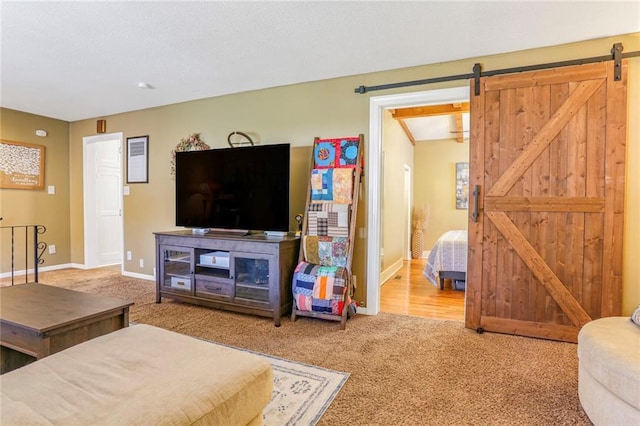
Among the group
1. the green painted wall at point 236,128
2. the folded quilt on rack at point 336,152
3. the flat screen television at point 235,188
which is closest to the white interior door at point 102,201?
the green painted wall at point 236,128

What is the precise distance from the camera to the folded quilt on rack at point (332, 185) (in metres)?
3.36

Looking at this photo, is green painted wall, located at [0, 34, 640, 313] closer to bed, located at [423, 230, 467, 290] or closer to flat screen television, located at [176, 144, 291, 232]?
flat screen television, located at [176, 144, 291, 232]

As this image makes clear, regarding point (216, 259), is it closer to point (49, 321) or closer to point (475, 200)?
point (49, 321)

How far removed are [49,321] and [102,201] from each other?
4.68 meters

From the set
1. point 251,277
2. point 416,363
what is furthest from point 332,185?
point 416,363

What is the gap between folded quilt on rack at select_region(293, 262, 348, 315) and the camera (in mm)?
3121

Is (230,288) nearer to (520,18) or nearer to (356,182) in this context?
(356,182)

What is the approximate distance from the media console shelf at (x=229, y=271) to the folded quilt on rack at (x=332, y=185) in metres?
0.53

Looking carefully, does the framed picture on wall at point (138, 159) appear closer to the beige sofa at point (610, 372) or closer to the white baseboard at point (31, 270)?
the white baseboard at point (31, 270)

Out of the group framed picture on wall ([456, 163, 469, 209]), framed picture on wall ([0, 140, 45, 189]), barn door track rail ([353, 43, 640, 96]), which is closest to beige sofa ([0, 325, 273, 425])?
barn door track rail ([353, 43, 640, 96])

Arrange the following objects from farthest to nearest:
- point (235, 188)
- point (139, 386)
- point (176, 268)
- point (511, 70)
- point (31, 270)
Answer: point (31, 270) < point (176, 268) < point (235, 188) < point (511, 70) < point (139, 386)

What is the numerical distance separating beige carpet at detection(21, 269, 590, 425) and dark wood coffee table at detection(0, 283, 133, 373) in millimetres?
935

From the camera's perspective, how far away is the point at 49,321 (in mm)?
1908

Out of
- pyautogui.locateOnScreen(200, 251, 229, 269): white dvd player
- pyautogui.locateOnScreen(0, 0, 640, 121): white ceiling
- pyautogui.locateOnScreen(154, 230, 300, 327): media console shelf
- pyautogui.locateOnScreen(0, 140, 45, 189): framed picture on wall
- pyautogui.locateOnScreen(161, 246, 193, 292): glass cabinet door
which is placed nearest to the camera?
pyautogui.locateOnScreen(0, 0, 640, 121): white ceiling
